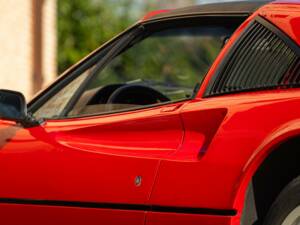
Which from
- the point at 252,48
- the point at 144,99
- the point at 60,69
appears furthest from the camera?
the point at 60,69

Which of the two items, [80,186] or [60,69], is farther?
[60,69]

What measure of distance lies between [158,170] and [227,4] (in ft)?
3.03

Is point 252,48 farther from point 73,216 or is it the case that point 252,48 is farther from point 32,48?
point 32,48

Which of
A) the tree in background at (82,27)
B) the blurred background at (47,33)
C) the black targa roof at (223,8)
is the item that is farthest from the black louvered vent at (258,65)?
the tree in background at (82,27)

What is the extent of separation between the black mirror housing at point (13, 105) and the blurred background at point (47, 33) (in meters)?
10.6

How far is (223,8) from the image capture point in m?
3.89

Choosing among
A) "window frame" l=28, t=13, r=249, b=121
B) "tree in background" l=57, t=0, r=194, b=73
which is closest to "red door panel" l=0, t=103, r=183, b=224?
"window frame" l=28, t=13, r=249, b=121

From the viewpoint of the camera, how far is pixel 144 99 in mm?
4602

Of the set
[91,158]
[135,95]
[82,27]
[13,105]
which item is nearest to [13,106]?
[13,105]

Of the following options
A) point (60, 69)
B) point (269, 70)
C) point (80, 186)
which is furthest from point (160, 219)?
point (60, 69)

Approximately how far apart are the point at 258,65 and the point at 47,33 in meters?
13.3

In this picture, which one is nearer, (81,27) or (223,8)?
(223,8)

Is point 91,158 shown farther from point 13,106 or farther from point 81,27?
point 81,27

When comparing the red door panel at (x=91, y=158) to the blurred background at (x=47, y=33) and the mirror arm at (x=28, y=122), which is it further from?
the blurred background at (x=47, y=33)
